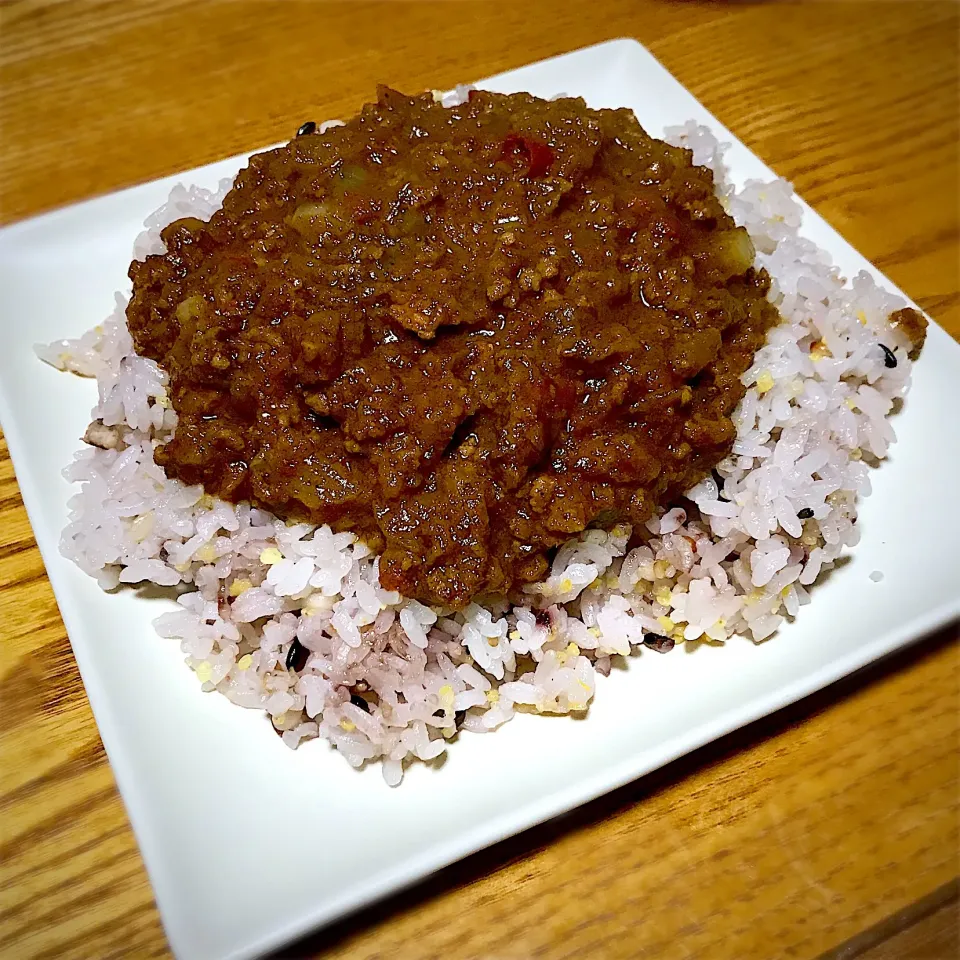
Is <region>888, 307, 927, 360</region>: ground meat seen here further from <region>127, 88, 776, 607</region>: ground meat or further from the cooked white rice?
<region>127, 88, 776, 607</region>: ground meat

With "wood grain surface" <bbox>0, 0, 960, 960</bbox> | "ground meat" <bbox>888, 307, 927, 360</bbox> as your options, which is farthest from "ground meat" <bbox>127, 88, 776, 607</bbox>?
"wood grain surface" <bbox>0, 0, 960, 960</bbox>

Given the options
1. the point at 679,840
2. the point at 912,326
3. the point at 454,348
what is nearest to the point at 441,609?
the point at 454,348

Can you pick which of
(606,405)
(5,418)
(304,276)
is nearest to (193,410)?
(304,276)

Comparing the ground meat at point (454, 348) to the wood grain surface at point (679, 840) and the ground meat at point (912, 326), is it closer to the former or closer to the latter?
the ground meat at point (912, 326)

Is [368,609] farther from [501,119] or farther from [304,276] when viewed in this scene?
[501,119]

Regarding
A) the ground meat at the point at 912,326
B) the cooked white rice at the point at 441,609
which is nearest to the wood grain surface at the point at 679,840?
the cooked white rice at the point at 441,609
